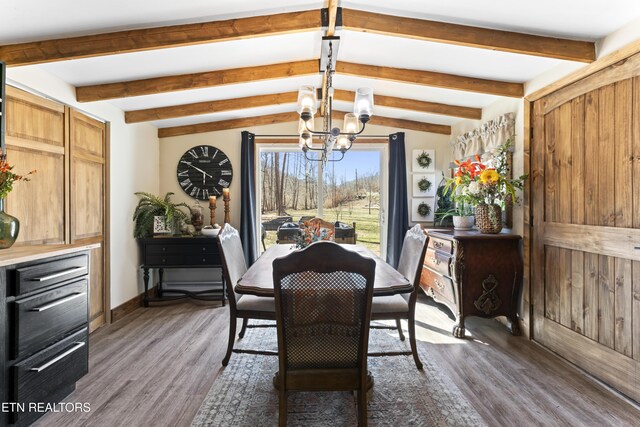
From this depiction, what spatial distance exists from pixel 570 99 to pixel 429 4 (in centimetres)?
135

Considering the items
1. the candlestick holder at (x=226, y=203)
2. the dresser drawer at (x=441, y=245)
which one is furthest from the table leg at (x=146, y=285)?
the dresser drawer at (x=441, y=245)

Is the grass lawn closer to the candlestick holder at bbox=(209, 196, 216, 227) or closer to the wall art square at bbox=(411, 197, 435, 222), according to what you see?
the wall art square at bbox=(411, 197, 435, 222)

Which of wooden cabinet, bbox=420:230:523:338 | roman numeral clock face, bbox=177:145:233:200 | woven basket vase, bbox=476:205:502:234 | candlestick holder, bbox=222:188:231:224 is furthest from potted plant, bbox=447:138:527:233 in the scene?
roman numeral clock face, bbox=177:145:233:200

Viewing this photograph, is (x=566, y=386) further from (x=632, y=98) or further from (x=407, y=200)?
(x=407, y=200)

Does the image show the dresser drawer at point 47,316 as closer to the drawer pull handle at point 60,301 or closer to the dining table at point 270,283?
the drawer pull handle at point 60,301

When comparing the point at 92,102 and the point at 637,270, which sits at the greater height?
the point at 92,102

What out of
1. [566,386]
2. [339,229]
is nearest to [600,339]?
[566,386]

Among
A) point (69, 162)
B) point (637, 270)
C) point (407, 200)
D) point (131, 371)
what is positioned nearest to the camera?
point (637, 270)

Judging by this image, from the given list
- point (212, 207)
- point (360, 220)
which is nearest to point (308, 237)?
point (212, 207)

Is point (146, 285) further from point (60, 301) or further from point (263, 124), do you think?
point (263, 124)

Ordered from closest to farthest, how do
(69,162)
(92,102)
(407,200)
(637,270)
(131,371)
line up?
1. (637,270)
2. (131,371)
3. (69,162)
4. (92,102)
5. (407,200)

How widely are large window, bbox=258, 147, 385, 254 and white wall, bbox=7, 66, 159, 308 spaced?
1530 millimetres

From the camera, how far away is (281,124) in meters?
5.12

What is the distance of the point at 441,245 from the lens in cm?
364
